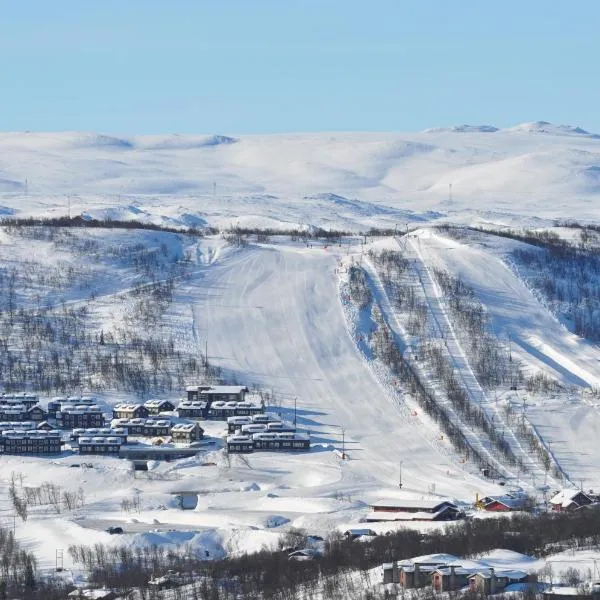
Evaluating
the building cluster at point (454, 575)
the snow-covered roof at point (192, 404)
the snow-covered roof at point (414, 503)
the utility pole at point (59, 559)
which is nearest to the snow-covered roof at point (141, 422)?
the snow-covered roof at point (192, 404)

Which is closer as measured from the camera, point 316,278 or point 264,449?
point 264,449

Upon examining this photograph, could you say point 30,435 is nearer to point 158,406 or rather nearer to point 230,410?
point 158,406

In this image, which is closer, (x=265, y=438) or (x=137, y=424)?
(x=265, y=438)

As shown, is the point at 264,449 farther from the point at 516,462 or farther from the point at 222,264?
the point at 222,264

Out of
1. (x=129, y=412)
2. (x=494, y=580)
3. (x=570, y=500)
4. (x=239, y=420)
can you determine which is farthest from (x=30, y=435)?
(x=494, y=580)

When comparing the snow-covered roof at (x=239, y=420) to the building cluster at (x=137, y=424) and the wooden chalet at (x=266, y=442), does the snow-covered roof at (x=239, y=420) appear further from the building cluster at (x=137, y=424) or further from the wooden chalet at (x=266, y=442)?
the wooden chalet at (x=266, y=442)

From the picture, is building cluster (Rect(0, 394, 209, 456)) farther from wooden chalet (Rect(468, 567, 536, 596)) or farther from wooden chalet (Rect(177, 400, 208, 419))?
wooden chalet (Rect(468, 567, 536, 596))

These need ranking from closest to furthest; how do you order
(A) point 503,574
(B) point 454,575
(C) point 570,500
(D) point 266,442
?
(A) point 503,574 → (B) point 454,575 → (C) point 570,500 → (D) point 266,442

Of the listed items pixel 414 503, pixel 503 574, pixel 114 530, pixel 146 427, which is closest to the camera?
pixel 503 574

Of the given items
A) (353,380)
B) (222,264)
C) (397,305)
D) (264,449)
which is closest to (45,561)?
(264,449)
